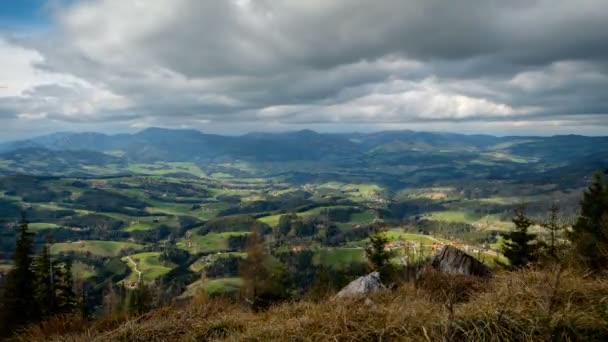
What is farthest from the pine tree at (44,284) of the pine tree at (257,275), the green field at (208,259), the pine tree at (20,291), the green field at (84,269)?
the green field at (84,269)

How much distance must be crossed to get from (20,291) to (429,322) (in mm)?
36874

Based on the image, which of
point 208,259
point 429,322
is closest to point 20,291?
point 429,322

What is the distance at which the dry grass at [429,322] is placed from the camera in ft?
12.8

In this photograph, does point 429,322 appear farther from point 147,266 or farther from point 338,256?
point 147,266

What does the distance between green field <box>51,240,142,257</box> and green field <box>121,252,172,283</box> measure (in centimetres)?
1745

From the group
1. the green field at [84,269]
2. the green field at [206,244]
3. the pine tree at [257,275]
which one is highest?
the pine tree at [257,275]

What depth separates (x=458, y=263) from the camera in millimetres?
13461

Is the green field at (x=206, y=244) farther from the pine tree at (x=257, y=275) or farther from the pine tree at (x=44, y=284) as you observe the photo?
the pine tree at (x=257, y=275)

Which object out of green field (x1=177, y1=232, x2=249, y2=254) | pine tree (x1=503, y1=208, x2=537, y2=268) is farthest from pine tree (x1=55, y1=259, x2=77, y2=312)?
green field (x1=177, y1=232, x2=249, y2=254)

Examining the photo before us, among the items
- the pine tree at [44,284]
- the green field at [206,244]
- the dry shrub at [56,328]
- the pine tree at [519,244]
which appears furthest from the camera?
the green field at [206,244]

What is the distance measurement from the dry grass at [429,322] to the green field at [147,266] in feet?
449

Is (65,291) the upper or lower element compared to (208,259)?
upper

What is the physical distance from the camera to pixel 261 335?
5105 millimetres

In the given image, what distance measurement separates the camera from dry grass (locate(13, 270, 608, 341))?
3889 mm
